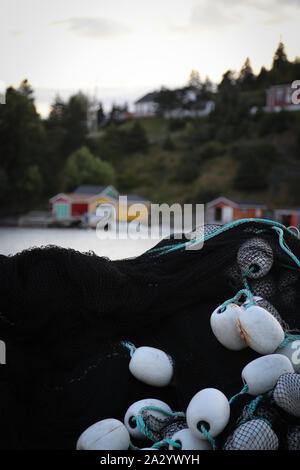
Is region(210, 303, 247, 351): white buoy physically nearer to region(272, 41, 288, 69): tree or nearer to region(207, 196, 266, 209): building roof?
region(207, 196, 266, 209): building roof

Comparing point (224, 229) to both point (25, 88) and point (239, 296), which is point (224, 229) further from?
point (25, 88)

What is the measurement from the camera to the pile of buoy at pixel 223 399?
180 centimetres

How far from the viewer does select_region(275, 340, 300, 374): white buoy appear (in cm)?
211

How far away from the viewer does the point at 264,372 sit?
1979 millimetres

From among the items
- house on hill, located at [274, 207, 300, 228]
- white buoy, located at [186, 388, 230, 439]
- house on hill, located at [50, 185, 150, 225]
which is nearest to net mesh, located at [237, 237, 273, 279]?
white buoy, located at [186, 388, 230, 439]

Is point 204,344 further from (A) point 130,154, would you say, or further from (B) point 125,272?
(A) point 130,154

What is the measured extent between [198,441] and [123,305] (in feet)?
2.51

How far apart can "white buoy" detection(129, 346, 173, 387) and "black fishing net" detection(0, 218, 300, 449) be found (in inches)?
1.7

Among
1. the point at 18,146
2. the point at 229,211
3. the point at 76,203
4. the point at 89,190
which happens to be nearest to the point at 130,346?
the point at 229,211

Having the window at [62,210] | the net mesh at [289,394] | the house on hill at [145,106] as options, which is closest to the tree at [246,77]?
the house on hill at [145,106]

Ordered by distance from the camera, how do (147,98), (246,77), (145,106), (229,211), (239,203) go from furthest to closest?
(147,98) < (145,106) < (246,77) < (239,203) < (229,211)

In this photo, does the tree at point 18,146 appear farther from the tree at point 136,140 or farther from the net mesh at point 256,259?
the net mesh at point 256,259

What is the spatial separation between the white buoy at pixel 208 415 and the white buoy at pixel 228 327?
343 mm

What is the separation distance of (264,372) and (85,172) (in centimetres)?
3383
